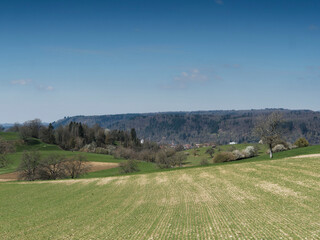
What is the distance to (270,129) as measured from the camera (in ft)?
194

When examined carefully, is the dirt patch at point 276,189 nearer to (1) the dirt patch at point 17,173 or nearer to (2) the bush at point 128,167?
(2) the bush at point 128,167

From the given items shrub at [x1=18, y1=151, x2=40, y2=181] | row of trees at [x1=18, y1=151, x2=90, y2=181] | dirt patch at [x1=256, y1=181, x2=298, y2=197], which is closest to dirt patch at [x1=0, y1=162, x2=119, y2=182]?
row of trees at [x1=18, y1=151, x2=90, y2=181]

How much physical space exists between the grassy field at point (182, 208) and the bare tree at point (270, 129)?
14394 mm

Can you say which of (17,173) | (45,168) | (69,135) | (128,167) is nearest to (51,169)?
(45,168)

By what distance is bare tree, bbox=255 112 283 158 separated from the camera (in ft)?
192

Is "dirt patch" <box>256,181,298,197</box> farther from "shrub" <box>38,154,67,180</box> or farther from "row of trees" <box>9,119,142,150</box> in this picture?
"row of trees" <box>9,119,142,150</box>

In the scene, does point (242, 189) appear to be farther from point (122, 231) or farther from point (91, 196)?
point (91, 196)

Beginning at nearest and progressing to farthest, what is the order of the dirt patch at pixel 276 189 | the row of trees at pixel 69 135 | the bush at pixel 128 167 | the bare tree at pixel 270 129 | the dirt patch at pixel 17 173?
the dirt patch at pixel 276 189 < the bare tree at pixel 270 129 < the dirt patch at pixel 17 173 < the bush at pixel 128 167 < the row of trees at pixel 69 135

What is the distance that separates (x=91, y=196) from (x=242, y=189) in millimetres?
19891

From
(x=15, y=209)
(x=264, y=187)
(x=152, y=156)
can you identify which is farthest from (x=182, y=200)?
(x=152, y=156)

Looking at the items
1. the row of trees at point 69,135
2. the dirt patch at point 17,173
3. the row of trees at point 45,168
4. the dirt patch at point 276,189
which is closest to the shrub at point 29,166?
the row of trees at point 45,168

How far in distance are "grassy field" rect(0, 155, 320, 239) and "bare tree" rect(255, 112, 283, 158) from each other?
1439cm

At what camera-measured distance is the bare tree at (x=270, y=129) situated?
5853cm

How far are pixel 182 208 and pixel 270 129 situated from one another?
3916 cm
